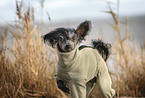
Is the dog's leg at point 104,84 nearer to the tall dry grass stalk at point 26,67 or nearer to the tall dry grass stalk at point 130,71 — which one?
the tall dry grass stalk at point 26,67

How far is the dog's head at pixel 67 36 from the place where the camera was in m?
0.71

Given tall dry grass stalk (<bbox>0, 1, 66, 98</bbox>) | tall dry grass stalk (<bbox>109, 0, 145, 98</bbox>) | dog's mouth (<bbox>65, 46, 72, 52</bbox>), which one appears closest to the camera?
dog's mouth (<bbox>65, 46, 72, 52</bbox>)

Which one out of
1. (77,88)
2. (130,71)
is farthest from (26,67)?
(130,71)

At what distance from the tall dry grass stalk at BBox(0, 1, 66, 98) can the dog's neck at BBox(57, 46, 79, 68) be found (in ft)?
1.36

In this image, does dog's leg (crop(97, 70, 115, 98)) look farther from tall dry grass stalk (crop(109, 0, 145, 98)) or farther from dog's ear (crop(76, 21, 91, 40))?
tall dry grass stalk (crop(109, 0, 145, 98))

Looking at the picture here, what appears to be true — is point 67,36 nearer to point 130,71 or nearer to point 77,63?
point 77,63

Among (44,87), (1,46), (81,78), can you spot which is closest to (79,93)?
(81,78)

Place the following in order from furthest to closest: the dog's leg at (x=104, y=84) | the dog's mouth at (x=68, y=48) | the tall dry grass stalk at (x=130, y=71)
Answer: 1. the tall dry grass stalk at (x=130, y=71)
2. the dog's leg at (x=104, y=84)
3. the dog's mouth at (x=68, y=48)

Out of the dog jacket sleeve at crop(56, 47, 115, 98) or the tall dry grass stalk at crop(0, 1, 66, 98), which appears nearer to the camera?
the dog jacket sleeve at crop(56, 47, 115, 98)

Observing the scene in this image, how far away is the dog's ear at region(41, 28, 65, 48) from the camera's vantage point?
72cm

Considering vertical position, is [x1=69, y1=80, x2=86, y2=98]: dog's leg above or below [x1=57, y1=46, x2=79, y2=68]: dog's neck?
below

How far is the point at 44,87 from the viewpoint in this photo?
1229mm

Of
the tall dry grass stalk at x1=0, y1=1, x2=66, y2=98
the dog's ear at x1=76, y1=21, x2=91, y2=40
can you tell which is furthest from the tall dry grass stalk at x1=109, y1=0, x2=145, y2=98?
the dog's ear at x1=76, y1=21, x2=91, y2=40

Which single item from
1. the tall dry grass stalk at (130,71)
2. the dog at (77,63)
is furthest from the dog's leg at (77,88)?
the tall dry grass stalk at (130,71)
